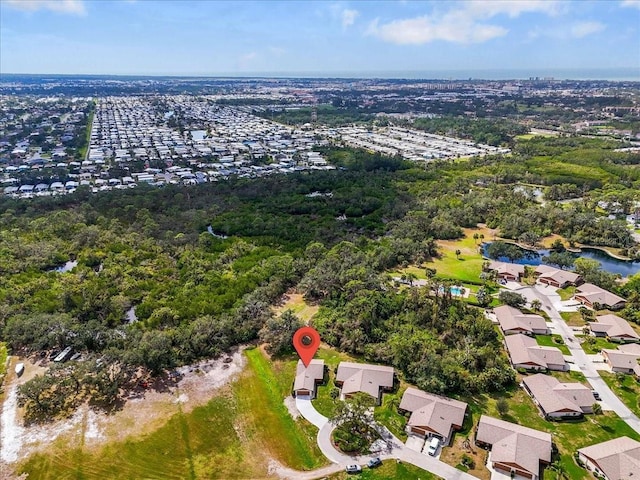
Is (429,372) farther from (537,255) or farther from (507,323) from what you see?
(537,255)

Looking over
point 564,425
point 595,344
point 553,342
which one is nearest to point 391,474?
point 564,425

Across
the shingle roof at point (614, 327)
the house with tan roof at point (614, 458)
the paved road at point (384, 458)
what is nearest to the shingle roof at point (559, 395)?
the house with tan roof at point (614, 458)

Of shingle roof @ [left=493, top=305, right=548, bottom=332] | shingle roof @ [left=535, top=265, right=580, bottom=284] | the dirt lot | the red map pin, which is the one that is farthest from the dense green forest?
shingle roof @ [left=535, top=265, right=580, bottom=284]

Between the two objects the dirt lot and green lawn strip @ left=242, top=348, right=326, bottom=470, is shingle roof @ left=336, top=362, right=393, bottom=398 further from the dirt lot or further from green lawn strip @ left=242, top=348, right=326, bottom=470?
the dirt lot

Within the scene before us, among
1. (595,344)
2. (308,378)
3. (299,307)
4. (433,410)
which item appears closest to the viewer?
(433,410)

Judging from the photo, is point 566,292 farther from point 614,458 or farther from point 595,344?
point 614,458

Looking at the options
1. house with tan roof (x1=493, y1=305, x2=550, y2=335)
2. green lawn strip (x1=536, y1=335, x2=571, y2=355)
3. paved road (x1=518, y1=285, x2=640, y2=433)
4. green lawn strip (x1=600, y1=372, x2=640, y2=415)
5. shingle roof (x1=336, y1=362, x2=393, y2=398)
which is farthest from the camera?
house with tan roof (x1=493, y1=305, x2=550, y2=335)
